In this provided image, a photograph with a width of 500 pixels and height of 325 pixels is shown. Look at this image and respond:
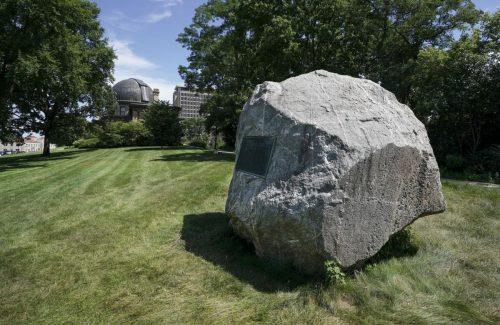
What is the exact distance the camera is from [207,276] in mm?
5023

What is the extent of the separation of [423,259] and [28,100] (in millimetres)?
33140

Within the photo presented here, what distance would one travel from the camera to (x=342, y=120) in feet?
16.5

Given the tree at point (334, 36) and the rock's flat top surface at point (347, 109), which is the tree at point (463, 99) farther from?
the rock's flat top surface at point (347, 109)

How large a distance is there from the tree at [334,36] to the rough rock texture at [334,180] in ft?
45.5

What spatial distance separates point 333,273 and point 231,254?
75.7 inches

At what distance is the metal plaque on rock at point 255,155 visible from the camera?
543cm

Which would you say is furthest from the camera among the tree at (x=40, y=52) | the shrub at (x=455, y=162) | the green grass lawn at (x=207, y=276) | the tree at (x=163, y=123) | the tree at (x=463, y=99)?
the tree at (x=163, y=123)

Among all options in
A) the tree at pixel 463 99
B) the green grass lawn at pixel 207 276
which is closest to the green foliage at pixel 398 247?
the green grass lawn at pixel 207 276

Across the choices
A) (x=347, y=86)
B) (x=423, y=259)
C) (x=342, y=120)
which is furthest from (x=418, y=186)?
(x=347, y=86)

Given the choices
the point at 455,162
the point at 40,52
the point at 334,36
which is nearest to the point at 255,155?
the point at 455,162

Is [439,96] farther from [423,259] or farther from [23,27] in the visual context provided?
[23,27]

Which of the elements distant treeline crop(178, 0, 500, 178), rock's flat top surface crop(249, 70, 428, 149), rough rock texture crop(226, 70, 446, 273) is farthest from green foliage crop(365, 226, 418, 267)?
distant treeline crop(178, 0, 500, 178)

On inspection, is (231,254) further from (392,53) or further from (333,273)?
(392,53)

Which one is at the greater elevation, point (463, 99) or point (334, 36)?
point (334, 36)
